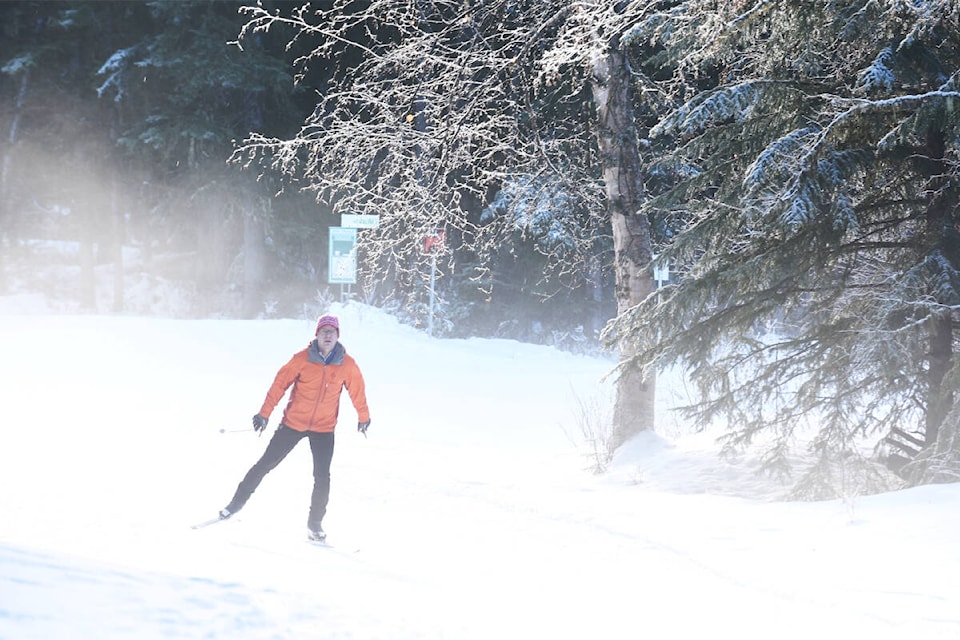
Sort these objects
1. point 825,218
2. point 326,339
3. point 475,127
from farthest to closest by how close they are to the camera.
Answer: point 475,127, point 825,218, point 326,339

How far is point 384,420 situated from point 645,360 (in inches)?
259

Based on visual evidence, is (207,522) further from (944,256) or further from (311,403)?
(944,256)

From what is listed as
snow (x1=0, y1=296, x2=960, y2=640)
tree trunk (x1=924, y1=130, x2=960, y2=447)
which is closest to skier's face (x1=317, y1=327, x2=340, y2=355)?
snow (x1=0, y1=296, x2=960, y2=640)

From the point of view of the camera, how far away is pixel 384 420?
48.1 ft

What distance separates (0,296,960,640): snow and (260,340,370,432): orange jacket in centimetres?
88

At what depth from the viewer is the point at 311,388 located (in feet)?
23.7

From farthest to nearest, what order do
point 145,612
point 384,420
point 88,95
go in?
1. point 88,95
2. point 384,420
3. point 145,612

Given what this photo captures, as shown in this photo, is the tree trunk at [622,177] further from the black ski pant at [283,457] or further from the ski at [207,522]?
the ski at [207,522]

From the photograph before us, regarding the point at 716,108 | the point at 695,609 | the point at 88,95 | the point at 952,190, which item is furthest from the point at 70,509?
the point at 88,95

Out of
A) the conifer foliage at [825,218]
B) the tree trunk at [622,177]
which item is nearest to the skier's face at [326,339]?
the conifer foliage at [825,218]

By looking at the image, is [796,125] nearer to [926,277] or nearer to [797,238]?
[797,238]

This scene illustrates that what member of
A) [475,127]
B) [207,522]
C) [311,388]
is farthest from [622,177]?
Answer: [207,522]

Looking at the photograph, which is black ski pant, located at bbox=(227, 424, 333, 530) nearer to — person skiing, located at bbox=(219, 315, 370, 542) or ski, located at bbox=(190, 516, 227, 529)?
person skiing, located at bbox=(219, 315, 370, 542)

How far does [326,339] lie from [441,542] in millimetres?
1852
